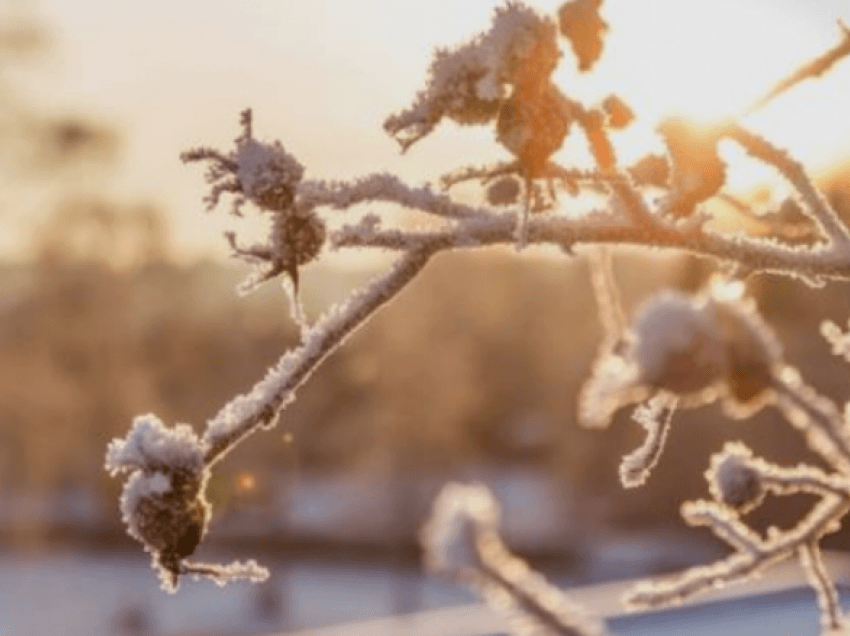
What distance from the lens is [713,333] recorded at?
1.11m

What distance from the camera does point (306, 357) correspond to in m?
1.76

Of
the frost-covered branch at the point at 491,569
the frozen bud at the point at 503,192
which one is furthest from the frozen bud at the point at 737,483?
the frost-covered branch at the point at 491,569

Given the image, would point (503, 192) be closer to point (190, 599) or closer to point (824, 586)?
point (824, 586)

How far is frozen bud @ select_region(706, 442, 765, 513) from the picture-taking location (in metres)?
1.91

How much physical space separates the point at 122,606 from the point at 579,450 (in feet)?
36.8

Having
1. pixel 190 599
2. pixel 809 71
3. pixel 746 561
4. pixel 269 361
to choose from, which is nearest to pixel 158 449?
pixel 746 561

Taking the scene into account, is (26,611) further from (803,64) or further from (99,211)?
(803,64)

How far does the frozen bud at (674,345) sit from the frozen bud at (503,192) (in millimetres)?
915

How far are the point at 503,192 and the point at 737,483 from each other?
44 centimetres

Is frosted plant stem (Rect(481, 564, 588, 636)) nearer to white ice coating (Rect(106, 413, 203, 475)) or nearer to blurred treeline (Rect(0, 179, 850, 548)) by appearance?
white ice coating (Rect(106, 413, 203, 475))

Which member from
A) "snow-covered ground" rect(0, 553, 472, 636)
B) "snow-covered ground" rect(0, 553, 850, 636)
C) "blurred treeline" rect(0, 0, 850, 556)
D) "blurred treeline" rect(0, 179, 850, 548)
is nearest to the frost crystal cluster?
"snow-covered ground" rect(0, 553, 850, 636)

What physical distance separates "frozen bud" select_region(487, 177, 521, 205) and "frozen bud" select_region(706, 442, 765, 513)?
1.27 ft

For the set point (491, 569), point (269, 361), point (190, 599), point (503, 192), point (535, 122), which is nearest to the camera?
point (491, 569)

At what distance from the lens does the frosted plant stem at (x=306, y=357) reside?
5.79 feet
